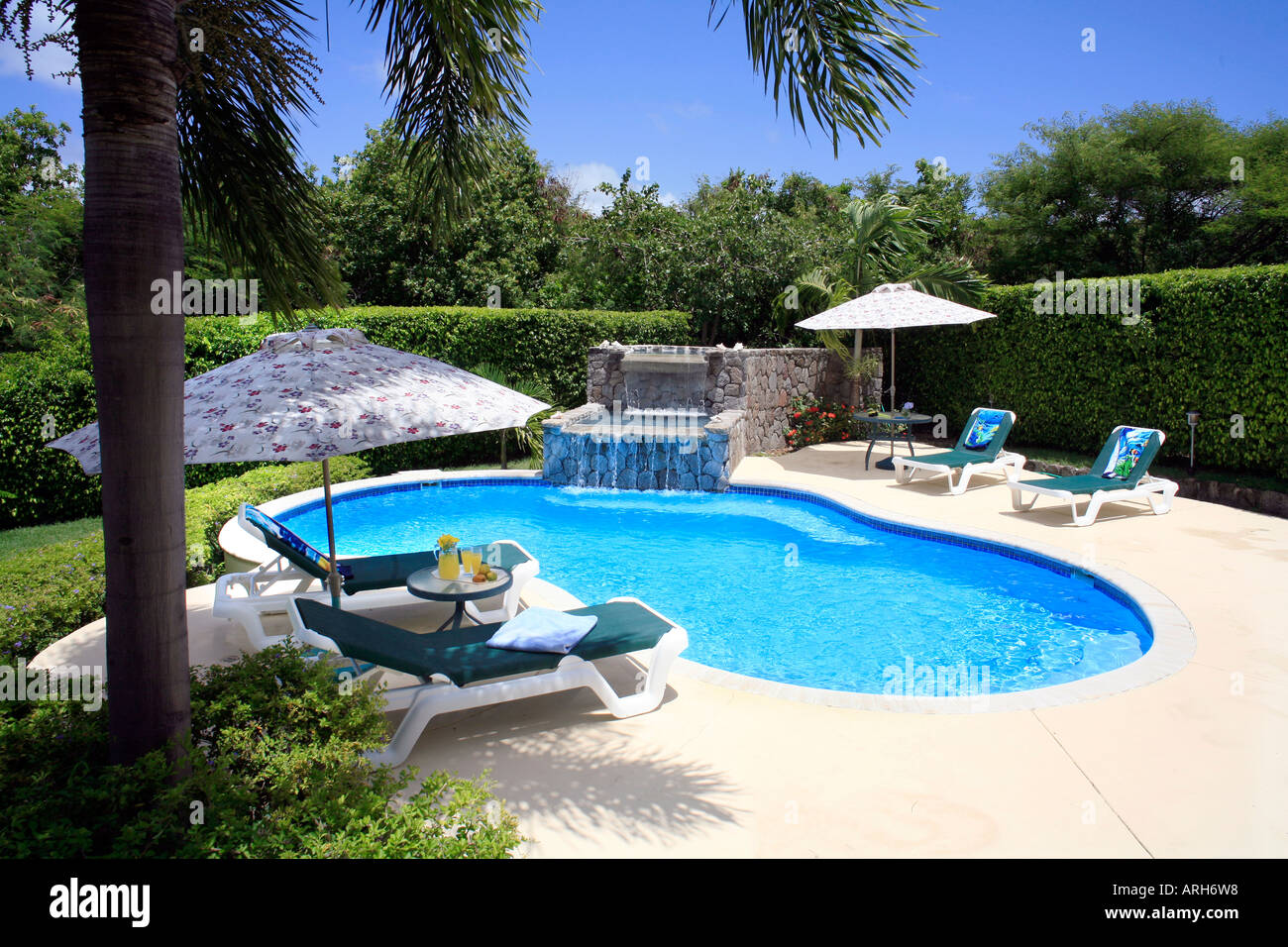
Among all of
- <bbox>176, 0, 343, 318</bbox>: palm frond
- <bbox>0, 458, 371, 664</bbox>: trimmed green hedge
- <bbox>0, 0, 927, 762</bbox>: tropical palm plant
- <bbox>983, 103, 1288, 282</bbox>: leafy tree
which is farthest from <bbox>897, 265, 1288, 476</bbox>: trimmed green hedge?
<bbox>0, 458, 371, 664</bbox>: trimmed green hedge

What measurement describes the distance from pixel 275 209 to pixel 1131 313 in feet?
40.6

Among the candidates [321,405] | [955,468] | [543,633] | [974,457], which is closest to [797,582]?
[543,633]

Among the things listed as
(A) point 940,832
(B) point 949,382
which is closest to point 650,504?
(B) point 949,382

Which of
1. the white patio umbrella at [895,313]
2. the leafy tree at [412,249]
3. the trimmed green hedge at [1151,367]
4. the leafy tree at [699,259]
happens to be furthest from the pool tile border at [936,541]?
the leafy tree at [412,249]

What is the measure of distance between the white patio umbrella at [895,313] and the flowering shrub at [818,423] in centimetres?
295

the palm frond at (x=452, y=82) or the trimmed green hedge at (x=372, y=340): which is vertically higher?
the palm frond at (x=452, y=82)

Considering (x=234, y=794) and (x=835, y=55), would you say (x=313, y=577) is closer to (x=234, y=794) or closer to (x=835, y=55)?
(x=234, y=794)

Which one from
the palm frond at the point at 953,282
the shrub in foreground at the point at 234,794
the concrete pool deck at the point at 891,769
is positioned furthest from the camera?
the palm frond at the point at 953,282

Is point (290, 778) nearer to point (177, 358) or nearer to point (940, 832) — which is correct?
point (177, 358)

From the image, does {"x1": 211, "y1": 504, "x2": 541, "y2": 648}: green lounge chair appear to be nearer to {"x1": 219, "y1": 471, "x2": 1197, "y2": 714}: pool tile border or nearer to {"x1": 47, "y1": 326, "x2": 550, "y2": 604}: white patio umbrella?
{"x1": 219, "y1": 471, "x2": 1197, "y2": 714}: pool tile border

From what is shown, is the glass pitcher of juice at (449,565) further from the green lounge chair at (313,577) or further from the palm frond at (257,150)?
the palm frond at (257,150)

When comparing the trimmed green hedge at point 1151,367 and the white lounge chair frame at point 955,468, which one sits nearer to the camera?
the trimmed green hedge at point 1151,367

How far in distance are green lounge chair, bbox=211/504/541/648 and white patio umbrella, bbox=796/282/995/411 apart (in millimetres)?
7851

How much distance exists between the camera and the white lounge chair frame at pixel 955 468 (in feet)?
37.8
